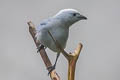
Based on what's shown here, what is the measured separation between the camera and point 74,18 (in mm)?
374

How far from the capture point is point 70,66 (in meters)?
0.27

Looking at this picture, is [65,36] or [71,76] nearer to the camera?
[71,76]

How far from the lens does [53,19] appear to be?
15.5 inches

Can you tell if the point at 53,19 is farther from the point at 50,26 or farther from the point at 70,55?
the point at 70,55

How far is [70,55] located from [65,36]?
10cm

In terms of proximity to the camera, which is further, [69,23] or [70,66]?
[69,23]

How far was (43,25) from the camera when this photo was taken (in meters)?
0.41

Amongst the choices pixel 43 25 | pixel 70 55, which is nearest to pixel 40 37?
pixel 43 25

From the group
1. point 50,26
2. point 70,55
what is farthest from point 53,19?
point 70,55

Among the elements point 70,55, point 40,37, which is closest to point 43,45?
point 40,37

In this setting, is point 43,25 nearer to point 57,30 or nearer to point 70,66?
point 57,30

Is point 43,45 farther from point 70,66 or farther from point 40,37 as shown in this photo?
point 70,66

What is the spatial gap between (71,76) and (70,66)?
0.05 ft

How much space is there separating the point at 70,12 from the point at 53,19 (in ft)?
0.12
